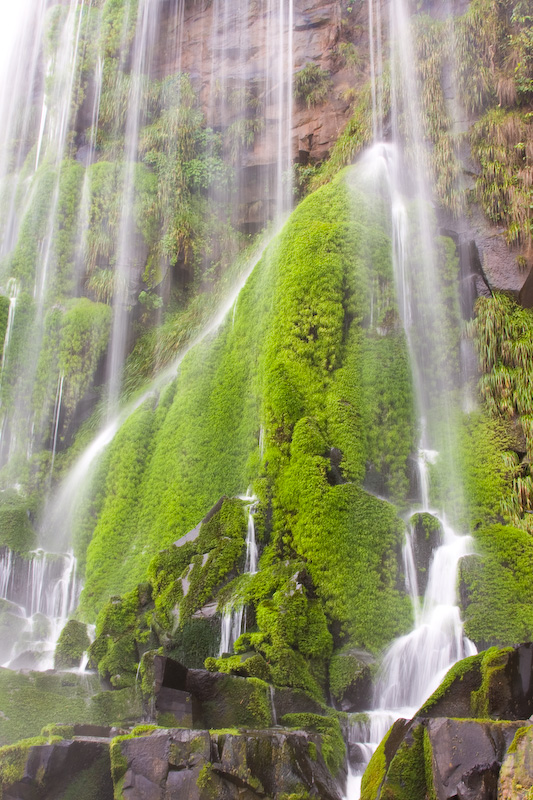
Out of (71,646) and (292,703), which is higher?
(71,646)

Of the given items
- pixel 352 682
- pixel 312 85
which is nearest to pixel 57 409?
Answer: pixel 352 682

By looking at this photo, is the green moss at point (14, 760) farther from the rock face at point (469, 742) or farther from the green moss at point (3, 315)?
the green moss at point (3, 315)

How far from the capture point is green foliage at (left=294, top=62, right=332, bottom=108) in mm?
24031

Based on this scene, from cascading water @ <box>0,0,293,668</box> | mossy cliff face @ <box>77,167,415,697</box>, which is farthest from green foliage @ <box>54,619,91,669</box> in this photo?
cascading water @ <box>0,0,293,668</box>

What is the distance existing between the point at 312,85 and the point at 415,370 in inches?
548

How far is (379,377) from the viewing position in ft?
50.3

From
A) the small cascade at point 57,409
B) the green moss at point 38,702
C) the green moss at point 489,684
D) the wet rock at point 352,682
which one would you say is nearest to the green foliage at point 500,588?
the wet rock at point 352,682

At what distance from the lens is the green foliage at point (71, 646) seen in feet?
44.3

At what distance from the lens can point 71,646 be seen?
13766mm

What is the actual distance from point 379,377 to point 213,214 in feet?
41.3

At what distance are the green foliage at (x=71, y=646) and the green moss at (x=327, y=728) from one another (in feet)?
19.6

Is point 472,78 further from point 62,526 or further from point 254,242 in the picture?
point 62,526

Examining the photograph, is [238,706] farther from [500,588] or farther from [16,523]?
[16,523]

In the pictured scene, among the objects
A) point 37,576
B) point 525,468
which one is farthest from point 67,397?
point 525,468
